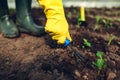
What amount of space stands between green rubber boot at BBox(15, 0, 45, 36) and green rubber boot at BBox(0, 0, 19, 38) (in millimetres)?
102

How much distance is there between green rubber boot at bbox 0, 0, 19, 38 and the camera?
296 centimetres

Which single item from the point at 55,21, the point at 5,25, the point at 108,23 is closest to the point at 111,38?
the point at 108,23

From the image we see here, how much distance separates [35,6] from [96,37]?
1.52m

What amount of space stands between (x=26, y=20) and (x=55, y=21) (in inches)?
23.3

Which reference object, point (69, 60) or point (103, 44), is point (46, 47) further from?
point (103, 44)

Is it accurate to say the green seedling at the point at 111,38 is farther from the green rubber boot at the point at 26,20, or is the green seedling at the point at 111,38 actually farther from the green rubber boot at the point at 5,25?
the green rubber boot at the point at 5,25

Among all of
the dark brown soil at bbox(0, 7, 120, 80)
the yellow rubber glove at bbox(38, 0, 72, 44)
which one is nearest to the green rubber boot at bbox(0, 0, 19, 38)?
the dark brown soil at bbox(0, 7, 120, 80)

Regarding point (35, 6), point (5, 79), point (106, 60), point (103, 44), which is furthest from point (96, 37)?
point (35, 6)

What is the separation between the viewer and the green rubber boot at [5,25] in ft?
9.70

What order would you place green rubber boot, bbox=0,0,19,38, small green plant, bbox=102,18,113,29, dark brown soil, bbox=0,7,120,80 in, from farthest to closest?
small green plant, bbox=102,18,113,29 → green rubber boot, bbox=0,0,19,38 → dark brown soil, bbox=0,7,120,80

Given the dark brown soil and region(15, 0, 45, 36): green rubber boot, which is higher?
region(15, 0, 45, 36): green rubber boot

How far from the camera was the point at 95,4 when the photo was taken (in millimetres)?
4789

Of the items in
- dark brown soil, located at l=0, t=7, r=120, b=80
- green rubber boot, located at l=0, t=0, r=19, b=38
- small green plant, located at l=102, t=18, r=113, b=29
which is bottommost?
dark brown soil, located at l=0, t=7, r=120, b=80

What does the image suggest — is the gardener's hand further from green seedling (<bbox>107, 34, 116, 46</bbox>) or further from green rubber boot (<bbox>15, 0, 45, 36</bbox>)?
green seedling (<bbox>107, 34, 116, 46</bbox>)
